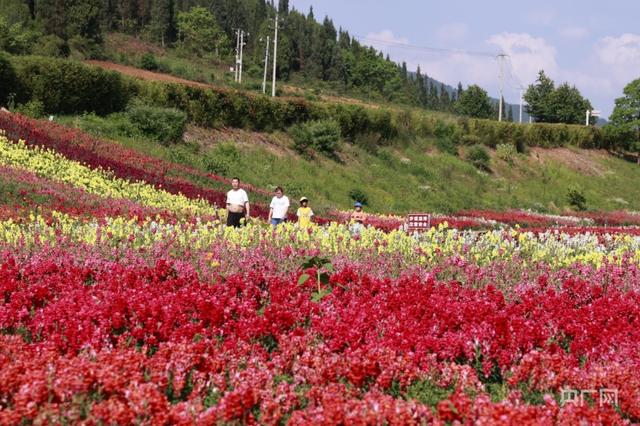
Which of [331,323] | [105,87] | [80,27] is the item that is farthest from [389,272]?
[80,27]

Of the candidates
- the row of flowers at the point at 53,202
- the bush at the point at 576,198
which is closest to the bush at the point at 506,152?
the bush at the point at 576,198

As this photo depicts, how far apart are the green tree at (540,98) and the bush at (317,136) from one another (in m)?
56.1

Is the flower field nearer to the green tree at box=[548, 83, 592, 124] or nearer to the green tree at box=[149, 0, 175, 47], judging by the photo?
the green tree at box=[548, 83, 592, 124]

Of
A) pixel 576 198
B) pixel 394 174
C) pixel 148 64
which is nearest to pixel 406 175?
pixel 394 174

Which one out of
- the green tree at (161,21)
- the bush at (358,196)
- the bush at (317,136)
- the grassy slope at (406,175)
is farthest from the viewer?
the green tree at (161,21)

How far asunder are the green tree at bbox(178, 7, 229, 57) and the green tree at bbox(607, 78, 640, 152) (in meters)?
54.0

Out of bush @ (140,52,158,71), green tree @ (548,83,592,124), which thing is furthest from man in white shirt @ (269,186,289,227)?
green tree @ (548,83,592,124)

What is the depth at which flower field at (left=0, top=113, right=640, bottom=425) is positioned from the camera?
149 inches

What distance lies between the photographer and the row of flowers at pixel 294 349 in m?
3.73

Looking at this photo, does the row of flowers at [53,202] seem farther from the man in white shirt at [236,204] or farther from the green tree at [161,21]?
the green tree at [161,21]

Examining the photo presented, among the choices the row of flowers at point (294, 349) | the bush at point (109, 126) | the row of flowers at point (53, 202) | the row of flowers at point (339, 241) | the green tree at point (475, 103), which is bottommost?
the row of flowers at point (294, 349)

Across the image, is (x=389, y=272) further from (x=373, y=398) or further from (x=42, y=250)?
(x=373, y=398)

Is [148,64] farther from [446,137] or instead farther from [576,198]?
[576,198]

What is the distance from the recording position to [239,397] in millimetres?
3682
